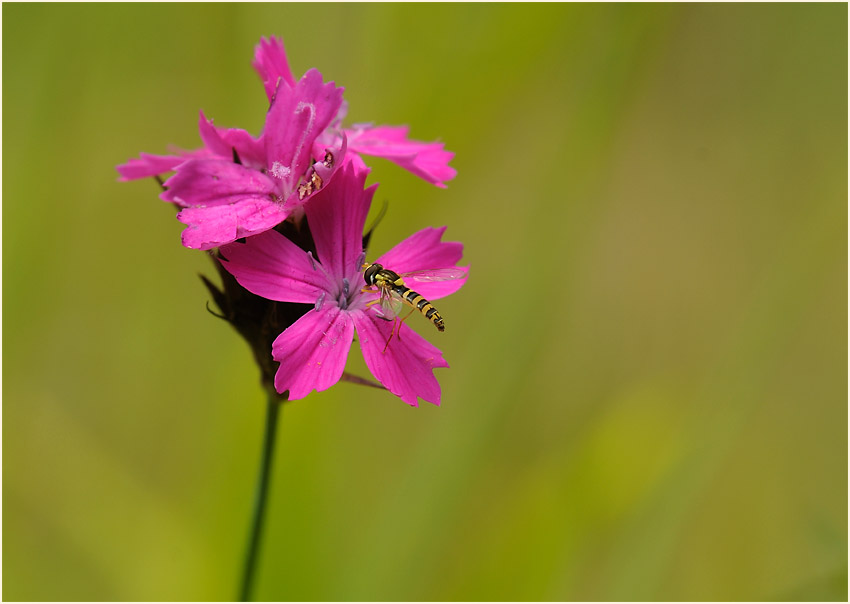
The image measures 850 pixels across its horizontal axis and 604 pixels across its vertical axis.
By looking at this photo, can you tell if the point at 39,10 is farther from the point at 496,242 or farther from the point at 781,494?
the point at 781,494

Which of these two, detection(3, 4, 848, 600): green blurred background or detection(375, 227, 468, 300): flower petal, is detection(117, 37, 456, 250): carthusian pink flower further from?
detection(3, 4, 848, 600): green blurred background

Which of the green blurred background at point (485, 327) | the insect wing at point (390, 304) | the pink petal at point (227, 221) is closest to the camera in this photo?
the pink petal at point (227, 221)

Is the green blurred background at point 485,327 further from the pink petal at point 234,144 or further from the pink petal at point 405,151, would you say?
the pink petal at point 234,144

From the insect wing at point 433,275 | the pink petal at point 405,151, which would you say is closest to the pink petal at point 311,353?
the insect wing at point 433,275

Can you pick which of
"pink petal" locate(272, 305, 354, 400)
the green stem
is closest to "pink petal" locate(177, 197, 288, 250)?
"pink petal" locate(272, 305, 354, 400)

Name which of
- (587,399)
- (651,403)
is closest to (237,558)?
(651,403)

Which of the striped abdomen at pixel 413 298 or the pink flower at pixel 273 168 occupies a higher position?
the pink flower at pixel 273 168

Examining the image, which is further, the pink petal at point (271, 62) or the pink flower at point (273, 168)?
the pink petal at point (271, 62)
